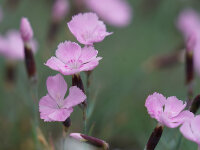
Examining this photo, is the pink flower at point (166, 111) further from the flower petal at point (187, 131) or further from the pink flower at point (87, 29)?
the pink flower at point (87, 29)

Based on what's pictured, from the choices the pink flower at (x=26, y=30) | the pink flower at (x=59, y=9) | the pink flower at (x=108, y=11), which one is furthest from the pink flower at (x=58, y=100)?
the pink flower at (x=108, y=11)

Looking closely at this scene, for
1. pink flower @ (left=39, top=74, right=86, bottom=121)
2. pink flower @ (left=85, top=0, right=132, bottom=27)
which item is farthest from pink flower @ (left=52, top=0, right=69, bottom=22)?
pink flower @ (left=39, top=74, right=86, bottom=121)

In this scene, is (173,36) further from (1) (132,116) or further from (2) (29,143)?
(2) (29,143)

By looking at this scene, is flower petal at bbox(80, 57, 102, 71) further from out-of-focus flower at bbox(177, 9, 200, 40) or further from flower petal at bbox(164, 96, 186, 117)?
out-of-focus flower at bbox(177, 9, 200, 40)

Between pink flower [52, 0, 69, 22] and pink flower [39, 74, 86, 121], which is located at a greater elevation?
pink flower [52, 0, 69, 22]

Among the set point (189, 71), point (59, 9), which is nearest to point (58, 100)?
point (189, 71)

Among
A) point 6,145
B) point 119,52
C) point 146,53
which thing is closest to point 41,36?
point 119,52
